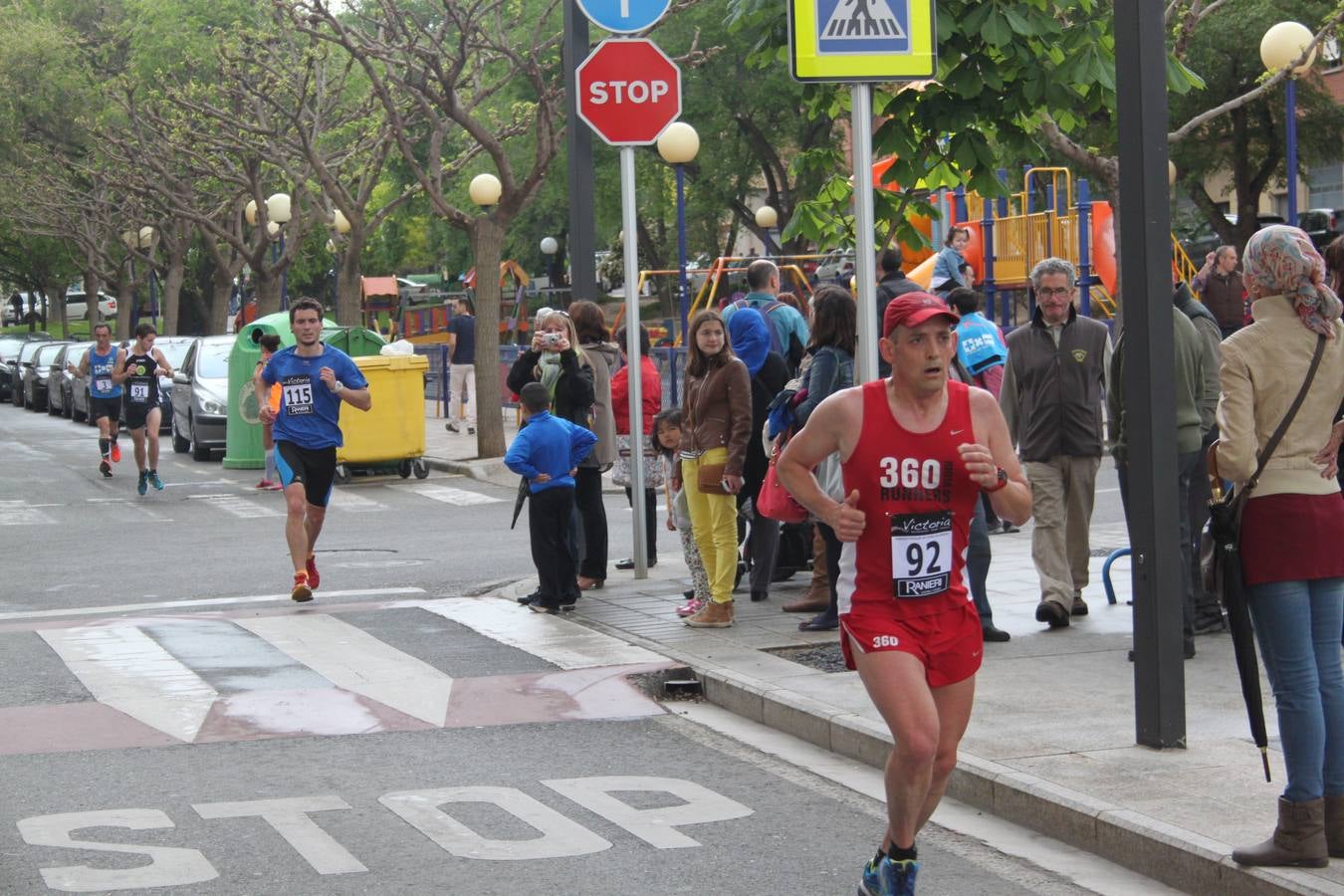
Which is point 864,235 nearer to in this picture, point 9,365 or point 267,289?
point 267,289

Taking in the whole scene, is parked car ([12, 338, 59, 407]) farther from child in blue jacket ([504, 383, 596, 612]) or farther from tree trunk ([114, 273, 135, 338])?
child in blue jacket ([504, 383, 596, 612])

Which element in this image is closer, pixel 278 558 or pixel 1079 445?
pixel 1079 445

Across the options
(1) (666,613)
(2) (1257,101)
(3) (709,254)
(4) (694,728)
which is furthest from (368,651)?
(3) (709,254)

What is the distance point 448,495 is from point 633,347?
28.3 ft

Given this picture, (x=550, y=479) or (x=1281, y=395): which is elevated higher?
(x=1281, y=395)

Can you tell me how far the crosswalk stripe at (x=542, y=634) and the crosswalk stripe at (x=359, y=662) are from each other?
2.18 feet

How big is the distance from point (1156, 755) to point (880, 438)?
2.37 meters

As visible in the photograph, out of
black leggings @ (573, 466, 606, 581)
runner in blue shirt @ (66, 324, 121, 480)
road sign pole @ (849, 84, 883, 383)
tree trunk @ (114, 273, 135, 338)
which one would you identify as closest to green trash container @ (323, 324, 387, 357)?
runner in blue shirt @ (66, 324, 121, 480)

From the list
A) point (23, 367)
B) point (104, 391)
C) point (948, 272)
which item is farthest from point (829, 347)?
point (23, 367)

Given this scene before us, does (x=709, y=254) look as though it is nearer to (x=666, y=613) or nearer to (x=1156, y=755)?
(x=666, y=613)

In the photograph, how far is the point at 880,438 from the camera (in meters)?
5.25

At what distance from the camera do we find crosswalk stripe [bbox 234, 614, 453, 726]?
9070mm

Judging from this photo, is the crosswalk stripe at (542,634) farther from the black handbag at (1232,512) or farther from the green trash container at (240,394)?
the green trash container at (240,394)

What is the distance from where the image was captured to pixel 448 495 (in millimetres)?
20438
